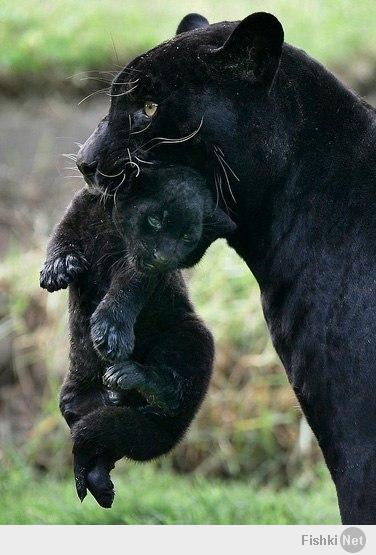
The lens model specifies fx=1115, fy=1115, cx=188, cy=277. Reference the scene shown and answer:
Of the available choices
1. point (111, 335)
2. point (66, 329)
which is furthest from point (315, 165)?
point (66, 329)

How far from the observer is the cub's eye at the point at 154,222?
3.12m

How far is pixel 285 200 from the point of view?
325cm

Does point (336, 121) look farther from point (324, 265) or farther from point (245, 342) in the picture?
point (245, 342)

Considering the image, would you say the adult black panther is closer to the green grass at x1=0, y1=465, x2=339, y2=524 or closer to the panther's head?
the panther's head

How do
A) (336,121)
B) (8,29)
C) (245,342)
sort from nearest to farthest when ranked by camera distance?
(336,121) < (245,342) < (8,29)

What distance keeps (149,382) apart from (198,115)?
2.58 ft

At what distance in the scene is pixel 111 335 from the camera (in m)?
3.16

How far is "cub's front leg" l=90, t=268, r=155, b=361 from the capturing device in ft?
10.4

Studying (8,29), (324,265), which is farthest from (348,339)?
(8,29)

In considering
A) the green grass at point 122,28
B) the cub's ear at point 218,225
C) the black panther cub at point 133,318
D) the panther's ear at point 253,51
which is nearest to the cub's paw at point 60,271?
the black panther cub at point 133,318

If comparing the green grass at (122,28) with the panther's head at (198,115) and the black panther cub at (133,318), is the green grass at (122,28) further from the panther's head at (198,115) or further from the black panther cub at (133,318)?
the panther's head at (198,115)

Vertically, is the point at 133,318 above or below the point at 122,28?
above

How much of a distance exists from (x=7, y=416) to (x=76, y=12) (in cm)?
346
